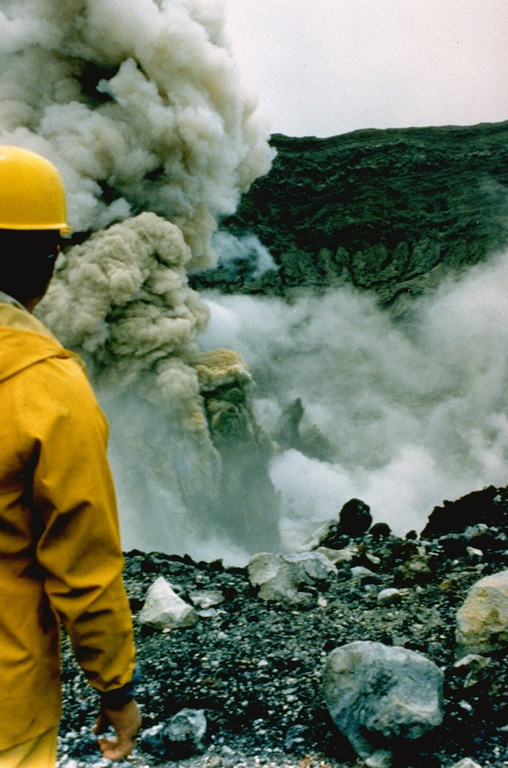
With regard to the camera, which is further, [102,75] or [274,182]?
[274,182]

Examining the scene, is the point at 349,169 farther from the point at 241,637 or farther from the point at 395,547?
the point at 241,637

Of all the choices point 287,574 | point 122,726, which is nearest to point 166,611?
point 287,574

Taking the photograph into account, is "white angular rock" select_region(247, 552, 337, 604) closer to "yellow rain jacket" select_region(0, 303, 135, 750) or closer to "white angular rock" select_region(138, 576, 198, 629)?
"white angular rock" select_region(138, 576, 198, 629)

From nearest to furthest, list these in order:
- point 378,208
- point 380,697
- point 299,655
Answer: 1. point 380,697
2. point 299,655
3. point 378,208

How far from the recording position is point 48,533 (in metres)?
1.03

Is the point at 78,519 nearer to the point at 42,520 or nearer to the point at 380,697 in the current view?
the point at 42,520

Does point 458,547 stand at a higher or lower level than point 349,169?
lower

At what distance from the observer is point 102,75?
12508 mm

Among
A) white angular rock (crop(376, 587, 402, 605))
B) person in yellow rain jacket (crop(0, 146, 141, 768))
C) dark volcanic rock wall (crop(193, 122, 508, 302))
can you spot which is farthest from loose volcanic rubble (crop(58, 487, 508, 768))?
dark volcanic rock wall (crop(193, 122, 508, 302))

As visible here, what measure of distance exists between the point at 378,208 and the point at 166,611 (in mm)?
26685

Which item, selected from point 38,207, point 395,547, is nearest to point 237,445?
point 395,547

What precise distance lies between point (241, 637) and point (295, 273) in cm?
2521

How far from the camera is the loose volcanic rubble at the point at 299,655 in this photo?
7.97 ft

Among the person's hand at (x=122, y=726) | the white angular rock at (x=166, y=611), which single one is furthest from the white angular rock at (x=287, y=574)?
the person's hand at (x=122, y=726)
